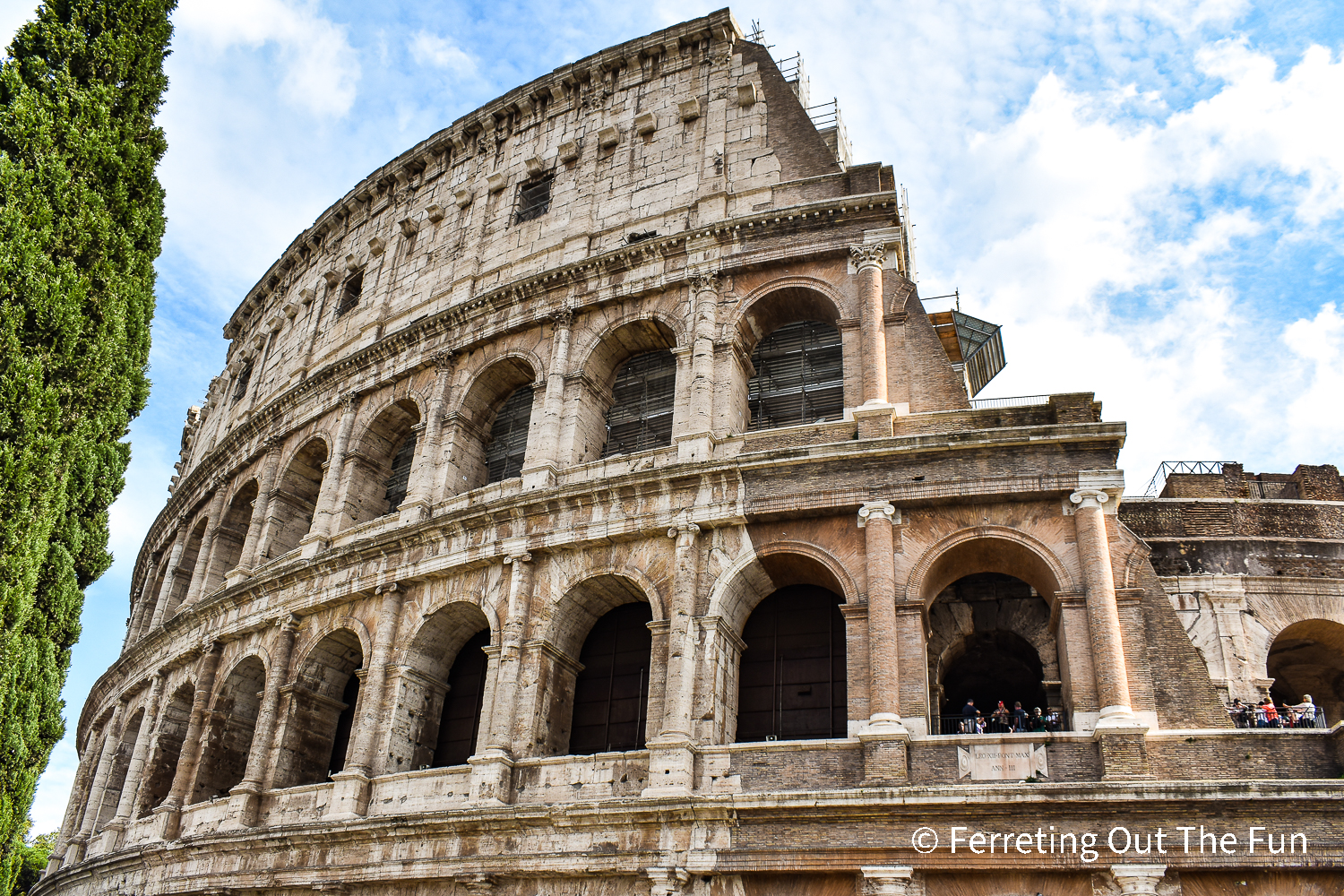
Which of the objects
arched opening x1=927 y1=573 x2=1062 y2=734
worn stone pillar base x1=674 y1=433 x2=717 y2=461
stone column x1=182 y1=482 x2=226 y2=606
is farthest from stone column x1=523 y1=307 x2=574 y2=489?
stone column x1=182 y1=482 x2=226 y2=606


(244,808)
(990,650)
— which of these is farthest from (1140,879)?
(244,808)

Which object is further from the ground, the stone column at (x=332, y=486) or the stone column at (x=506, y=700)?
the stone column at (x=332, y=486)

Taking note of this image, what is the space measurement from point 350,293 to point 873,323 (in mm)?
13557

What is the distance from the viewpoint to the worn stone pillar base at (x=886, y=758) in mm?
11633

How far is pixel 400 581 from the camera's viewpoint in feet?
53.7

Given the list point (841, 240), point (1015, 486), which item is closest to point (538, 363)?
point (841, 240)

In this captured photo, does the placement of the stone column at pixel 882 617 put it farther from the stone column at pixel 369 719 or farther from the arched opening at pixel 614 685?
the stone column at pixel 369 719

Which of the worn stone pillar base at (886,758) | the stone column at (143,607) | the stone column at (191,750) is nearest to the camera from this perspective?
the worn stone pillar base at (886,758)

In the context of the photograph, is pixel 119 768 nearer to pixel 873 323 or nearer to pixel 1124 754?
pixel 873 323

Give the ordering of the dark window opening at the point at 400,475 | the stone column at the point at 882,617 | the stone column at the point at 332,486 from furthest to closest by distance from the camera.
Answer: the dark window opening at the point at 400,475, the stone column at the point at 332,486, the stone column at the point at 882,617

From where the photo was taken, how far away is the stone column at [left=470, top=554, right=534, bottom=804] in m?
13.6

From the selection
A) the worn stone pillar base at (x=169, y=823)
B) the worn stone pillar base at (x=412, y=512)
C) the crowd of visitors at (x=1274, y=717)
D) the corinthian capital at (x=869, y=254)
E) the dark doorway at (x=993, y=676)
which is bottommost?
the worn stone pillar base at (x=169, y=823)

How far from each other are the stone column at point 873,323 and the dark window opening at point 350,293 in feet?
41.2

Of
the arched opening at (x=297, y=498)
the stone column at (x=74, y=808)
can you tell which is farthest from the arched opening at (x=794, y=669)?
the stone column at (x=74, y=808)
